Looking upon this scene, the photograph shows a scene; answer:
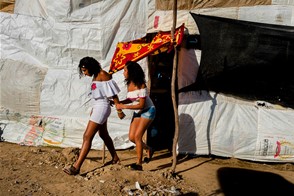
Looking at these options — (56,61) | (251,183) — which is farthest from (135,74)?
(56,61)

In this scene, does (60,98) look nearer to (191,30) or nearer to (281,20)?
(191,30)

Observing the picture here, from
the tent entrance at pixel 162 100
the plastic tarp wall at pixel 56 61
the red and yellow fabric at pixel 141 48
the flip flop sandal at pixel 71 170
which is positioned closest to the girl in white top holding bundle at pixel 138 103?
the red and yellow fabric at pixel 141 48

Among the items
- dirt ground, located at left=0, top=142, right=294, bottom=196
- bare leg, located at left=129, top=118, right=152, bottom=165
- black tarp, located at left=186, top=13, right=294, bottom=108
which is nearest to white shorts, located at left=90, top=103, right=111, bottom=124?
bare leg, located at left=129, top=118, right=152, bottom=165

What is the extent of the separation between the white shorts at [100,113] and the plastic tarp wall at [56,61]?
1.58 metres

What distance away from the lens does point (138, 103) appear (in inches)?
202

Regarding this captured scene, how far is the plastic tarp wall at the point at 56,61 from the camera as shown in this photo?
6.67m

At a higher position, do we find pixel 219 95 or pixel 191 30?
pixel 191 30

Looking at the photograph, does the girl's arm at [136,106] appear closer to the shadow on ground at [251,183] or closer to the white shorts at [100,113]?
the white shorts at [100,113]

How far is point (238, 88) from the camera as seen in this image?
609 centimetres

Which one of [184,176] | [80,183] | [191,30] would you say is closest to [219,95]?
[191,30]

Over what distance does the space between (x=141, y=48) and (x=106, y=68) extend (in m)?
1.18

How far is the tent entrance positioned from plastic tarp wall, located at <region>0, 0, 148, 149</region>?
48 cm

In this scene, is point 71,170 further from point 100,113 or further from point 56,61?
point 56,61

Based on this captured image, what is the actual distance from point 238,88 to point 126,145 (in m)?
2.16
